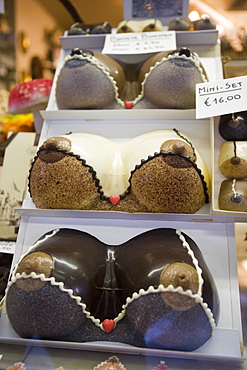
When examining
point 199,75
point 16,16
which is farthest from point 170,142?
point 16,16

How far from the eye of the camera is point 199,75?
117cm

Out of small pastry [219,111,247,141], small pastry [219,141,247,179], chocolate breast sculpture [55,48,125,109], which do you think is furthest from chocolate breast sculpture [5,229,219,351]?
chocolate breast sculpture [55,48,125,109]

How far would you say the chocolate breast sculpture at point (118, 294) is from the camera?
31.0 inches

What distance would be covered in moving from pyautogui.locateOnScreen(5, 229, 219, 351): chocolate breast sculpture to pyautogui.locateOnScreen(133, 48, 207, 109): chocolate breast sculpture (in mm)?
430

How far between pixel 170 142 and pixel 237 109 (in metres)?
0.22

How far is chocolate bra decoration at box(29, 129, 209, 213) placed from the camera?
3.19ft

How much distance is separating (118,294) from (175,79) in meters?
0.65

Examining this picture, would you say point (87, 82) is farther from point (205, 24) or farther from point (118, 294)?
point (118, 294)

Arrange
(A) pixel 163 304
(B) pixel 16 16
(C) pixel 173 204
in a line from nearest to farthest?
(A) pixel 163 304, (C) pixel 173 204, (B) pixel 16 16

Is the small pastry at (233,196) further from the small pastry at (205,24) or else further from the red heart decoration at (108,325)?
the small pastry at (205,24)

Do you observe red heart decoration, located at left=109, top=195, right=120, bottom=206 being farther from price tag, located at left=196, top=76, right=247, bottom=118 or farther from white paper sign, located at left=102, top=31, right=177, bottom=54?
white paper sign, located at left=102, top=31, right=177, bottom=54

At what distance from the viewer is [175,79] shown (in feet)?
3.79

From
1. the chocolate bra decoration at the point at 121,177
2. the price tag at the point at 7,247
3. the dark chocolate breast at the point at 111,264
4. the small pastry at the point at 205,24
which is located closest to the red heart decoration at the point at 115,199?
the chocolate bra decoration at the point at 121,177

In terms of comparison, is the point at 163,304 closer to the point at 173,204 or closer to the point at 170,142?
the point at 173,204
